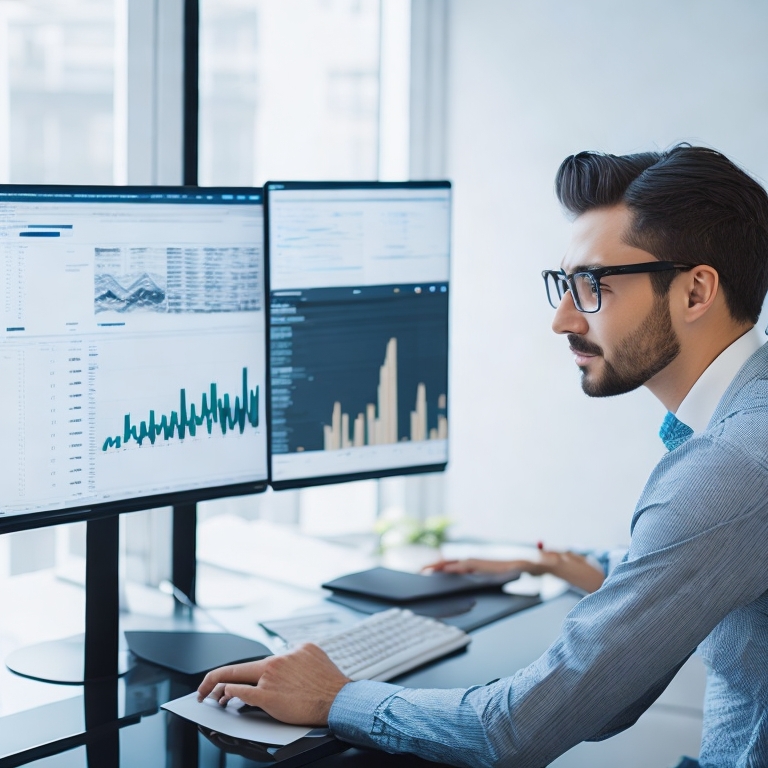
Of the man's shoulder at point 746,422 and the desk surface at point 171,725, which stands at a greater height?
the man's shoulder at point 746,422

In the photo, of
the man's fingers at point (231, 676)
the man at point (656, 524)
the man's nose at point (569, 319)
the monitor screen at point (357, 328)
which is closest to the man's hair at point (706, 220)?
the man at point (656, 524)

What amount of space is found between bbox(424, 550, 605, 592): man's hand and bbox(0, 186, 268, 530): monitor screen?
0.42 metres

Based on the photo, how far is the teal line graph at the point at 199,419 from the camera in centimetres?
128

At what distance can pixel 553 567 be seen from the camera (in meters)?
1.61

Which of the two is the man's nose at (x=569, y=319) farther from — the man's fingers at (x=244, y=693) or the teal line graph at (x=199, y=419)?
the man's fingers at (x=244, y=693)

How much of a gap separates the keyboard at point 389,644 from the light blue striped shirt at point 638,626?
0.18 meters

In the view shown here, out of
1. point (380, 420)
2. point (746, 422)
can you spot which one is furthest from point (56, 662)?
point (746, 422)

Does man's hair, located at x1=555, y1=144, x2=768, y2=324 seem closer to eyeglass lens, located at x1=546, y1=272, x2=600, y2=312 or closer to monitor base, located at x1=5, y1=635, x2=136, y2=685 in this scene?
eyeglass lens, located at x1=546, y1=272, x2=600, y2=312

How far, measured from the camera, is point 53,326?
1.19m

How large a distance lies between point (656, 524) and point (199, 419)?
0.64m

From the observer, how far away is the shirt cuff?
3.55 ft

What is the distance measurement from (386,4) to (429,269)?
45.4 inches

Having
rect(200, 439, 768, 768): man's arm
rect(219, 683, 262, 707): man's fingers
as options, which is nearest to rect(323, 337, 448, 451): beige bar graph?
rect(219, 683, 262, 707): man's fingers

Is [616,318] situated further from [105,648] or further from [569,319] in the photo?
[105,648]
